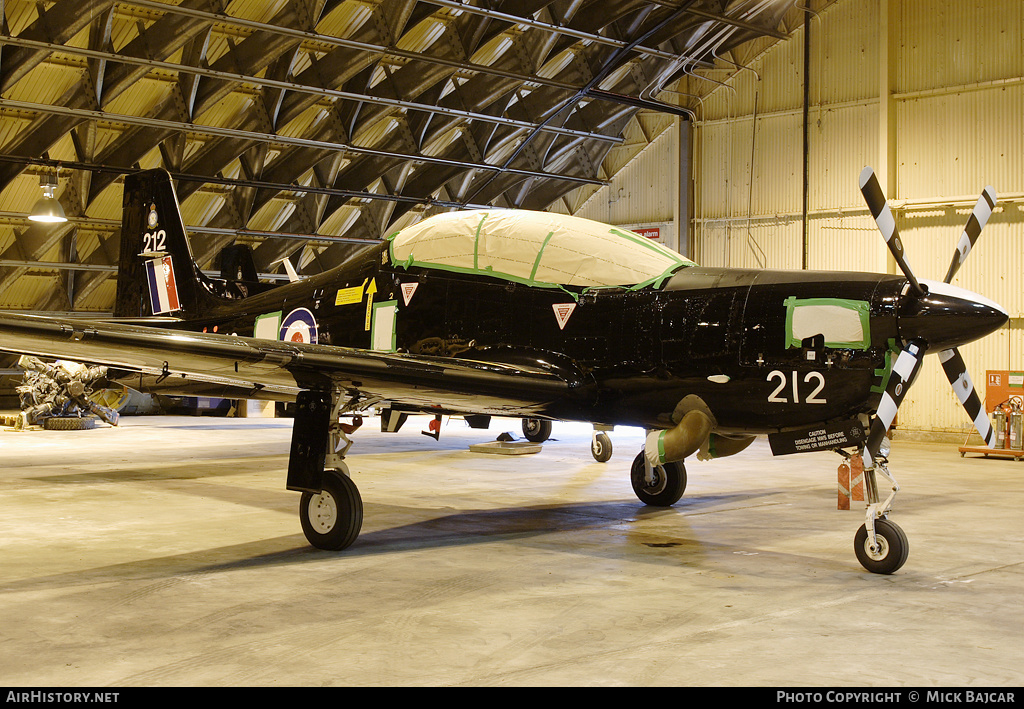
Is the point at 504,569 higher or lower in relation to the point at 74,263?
lower

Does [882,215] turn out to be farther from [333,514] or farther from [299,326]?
[299,326]

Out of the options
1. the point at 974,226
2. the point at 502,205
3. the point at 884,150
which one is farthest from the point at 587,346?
the point at 502,205

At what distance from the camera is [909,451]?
16156mm

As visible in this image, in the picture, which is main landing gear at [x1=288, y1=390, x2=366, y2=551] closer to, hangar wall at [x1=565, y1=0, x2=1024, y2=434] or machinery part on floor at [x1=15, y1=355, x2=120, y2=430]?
machinery part on floor at [x1=15, y1=355, x2=120, y2=430]

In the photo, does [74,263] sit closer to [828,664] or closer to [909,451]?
[909,451]

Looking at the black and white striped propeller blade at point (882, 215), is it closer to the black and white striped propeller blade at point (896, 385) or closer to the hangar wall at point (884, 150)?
the black and white striped propeller blade at point (896, 385)

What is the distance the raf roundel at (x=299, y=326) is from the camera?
8.66m

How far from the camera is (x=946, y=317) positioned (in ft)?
18.6

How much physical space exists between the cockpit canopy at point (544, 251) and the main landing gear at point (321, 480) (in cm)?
173

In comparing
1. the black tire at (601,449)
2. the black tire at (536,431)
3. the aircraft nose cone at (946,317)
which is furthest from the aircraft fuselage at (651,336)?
the black tire at (536,431)

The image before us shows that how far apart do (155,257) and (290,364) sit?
6373 millimetres

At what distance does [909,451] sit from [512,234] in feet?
38.0
